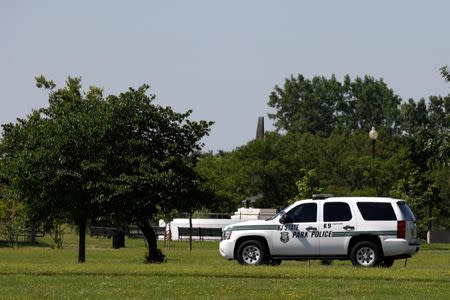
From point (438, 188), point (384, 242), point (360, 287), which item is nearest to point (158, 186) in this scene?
point (384, 242)

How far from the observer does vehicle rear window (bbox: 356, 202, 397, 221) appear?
2891cm

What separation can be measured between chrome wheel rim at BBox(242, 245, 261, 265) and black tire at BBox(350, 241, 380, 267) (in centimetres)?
249

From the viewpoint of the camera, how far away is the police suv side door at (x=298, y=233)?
29.2 meters

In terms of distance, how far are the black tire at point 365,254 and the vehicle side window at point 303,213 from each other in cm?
142

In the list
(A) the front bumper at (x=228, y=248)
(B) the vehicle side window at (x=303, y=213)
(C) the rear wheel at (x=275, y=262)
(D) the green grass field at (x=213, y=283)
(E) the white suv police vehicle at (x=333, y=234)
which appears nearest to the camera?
(D) the green grass field at (x=213, y=283)

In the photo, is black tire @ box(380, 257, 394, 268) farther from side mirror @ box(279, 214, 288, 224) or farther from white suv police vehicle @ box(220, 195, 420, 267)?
side mirror @ box(279, 214, 288, 224)

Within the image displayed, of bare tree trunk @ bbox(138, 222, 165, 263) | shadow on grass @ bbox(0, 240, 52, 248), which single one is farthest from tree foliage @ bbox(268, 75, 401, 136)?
bare tree trunk @ bbox(138, 222, 165, 263)

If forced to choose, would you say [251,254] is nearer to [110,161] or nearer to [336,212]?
[336,212]

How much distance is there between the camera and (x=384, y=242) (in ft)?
94.1

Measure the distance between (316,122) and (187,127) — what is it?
379 feet

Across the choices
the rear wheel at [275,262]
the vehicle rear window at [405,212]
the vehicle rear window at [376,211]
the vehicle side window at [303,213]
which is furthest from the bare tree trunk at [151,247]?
the vehicle rear window at [405,212]

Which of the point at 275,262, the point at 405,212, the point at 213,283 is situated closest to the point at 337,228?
the point at 405,212

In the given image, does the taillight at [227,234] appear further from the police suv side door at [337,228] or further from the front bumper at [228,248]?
the police suv side door at [337,228]

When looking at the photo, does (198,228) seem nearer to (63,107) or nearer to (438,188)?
(438,188)
